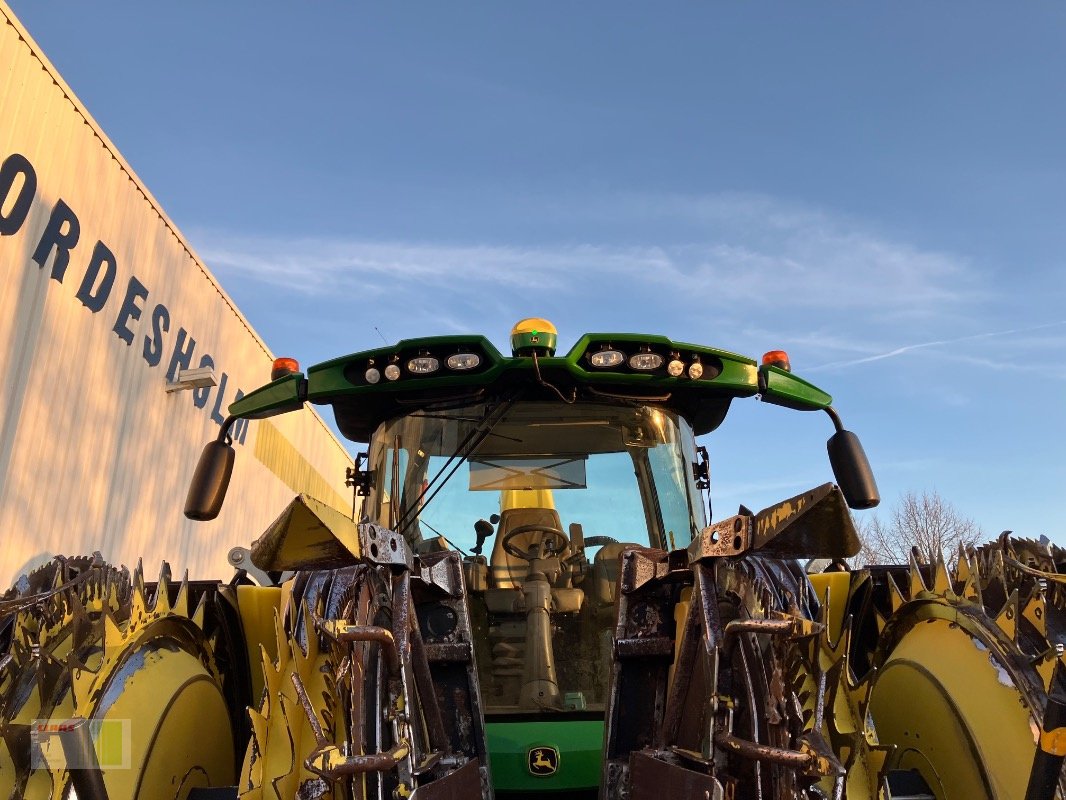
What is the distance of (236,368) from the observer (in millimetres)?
13148

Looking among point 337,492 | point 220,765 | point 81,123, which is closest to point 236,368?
point 81,123

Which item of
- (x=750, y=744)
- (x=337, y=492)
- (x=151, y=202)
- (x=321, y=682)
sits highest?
(x=151, y=202)

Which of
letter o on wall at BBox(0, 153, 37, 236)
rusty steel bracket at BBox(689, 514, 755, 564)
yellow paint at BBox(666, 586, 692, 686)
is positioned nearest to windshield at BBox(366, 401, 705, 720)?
yellow paint at BBox(666, 586, 692, 686)

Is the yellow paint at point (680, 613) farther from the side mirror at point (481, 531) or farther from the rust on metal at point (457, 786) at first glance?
the side mirror at point (481, 531)

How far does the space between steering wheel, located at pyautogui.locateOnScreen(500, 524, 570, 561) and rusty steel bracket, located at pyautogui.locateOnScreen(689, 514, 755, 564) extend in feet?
3.96

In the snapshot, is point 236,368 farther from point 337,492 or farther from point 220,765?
point 220,765

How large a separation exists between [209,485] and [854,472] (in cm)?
247

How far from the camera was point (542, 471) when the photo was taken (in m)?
3.55

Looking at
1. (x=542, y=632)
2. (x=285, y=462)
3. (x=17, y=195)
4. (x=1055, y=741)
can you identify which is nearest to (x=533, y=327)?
(x=542, y=632)

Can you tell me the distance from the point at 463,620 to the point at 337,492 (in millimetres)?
17590

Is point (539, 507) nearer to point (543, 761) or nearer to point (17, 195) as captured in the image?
point (543, 761)

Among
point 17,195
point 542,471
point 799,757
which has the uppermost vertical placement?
point 17,195

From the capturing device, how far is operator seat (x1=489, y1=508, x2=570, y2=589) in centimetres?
332

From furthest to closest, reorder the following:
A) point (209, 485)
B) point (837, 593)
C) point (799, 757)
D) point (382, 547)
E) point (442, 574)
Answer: point (209, 485) → point (837, 593) → point (442, 574) → point (382, 547) → point (799, 757)
